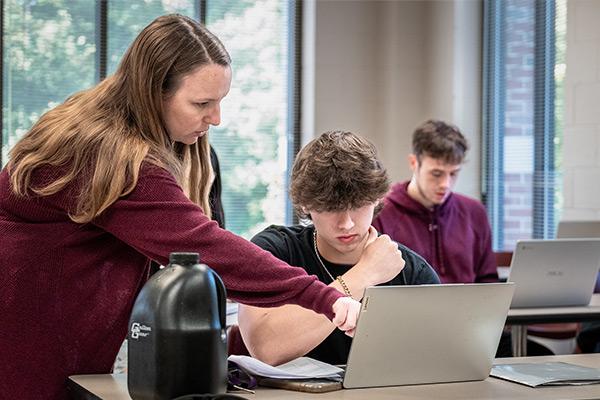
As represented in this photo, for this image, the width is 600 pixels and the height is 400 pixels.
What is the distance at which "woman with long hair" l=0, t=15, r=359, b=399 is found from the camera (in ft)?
5.65

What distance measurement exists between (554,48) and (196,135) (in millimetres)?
3444

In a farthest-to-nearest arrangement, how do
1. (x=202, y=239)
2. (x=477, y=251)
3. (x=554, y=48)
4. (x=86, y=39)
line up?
1. (x=86, y=39)
2. (x=554, y=48)
3. (x=477, y=251)
4. (x=202, y=239)

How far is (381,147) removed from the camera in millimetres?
5641

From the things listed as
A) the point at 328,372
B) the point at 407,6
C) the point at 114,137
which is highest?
the point at 407,6

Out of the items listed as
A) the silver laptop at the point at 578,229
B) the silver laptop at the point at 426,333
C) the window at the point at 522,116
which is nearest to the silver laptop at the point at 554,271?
the silver laptop at the point at 578,229

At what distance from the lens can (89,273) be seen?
71.0 inches

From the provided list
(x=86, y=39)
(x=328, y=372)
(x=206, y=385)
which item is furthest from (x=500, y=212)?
(x=206, y=385)

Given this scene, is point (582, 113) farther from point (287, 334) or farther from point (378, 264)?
point (287, 334)

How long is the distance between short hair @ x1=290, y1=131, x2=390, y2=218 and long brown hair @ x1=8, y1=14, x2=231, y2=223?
0.39 m

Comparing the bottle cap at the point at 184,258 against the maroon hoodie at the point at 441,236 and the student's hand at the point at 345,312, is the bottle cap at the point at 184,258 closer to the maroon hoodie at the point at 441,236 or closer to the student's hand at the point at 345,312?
the student's hand at the point at 345,312

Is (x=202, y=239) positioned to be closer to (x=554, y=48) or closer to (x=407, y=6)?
(x=554, y=48)

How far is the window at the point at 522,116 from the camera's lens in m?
4.97

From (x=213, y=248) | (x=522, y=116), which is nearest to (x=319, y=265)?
(x=213, y=248)

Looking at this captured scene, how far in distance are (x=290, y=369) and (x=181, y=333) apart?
1.65 ft
